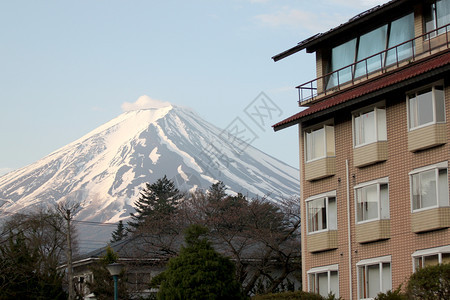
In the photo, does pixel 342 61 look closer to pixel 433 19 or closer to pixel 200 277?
pixel 433 19

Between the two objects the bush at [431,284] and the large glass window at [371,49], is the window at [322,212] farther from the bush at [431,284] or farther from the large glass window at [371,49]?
the bush at [431,284]

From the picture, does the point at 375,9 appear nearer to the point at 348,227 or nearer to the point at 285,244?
the point at 348,227

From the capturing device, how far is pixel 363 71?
1391 inches

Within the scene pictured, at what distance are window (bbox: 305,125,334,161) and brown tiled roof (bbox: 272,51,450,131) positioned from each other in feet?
3.05

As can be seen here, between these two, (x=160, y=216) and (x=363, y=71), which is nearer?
(x=363, y=71)

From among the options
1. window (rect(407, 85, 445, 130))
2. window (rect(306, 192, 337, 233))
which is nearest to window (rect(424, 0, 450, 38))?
window (rect(407, 85, 445, 130))

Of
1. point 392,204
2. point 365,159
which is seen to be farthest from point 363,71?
point 392,204

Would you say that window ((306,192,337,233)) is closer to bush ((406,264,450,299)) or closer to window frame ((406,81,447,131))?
window frame ((406,81,447,131))

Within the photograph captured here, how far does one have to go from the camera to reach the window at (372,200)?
32.5 meters

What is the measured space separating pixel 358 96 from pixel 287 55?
6947 mm

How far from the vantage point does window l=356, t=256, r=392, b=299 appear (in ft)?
105

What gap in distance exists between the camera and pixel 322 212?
3603 centimetres

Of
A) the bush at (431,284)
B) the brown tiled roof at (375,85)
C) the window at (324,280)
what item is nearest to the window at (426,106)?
the brown tiled roof at (375,85)

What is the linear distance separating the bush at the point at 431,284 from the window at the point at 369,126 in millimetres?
9855
